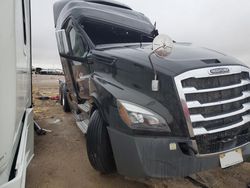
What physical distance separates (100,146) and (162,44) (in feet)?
4.76

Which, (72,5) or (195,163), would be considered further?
(72,5)

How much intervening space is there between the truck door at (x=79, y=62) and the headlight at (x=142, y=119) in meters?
1.76

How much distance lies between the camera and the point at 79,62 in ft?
16.2

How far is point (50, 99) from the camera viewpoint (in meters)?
10.9

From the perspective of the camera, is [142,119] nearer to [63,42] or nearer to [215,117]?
[215,117]

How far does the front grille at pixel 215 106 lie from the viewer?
2.94 meters

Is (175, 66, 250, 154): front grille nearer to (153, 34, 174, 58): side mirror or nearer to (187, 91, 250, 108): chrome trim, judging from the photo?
(187, 91, 250, 108): chrome trim

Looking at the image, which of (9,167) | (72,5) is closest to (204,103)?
(9,167)

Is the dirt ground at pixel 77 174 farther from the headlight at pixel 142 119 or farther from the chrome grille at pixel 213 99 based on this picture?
the headlight at pixel 142 119

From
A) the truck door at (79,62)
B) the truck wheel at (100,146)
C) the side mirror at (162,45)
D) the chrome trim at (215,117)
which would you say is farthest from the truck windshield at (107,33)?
the chrome trim at (215,117)

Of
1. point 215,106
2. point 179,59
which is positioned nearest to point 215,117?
point 215,106

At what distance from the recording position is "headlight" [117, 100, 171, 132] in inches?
114

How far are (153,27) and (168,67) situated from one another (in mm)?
2999

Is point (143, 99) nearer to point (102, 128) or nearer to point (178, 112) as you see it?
point (178, 112)
